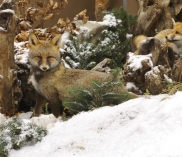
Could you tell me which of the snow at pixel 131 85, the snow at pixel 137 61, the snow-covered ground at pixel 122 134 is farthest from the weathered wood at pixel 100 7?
the snow-covered ground at pixel 122 134

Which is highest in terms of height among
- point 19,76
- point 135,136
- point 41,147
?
point 135,136

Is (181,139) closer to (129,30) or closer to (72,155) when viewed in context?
(72,155)

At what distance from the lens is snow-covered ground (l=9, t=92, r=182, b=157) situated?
2.29 m

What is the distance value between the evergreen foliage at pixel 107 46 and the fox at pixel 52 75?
1247 mm

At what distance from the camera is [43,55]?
14.5ft

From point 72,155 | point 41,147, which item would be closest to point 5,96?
point 41,147

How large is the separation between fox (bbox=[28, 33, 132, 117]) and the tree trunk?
0.28 m

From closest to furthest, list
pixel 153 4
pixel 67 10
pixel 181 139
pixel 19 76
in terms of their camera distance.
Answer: pixel 181 139 → pixel 19 76 → pixel 153 4 → pixel 67 10

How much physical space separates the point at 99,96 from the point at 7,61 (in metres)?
1.53

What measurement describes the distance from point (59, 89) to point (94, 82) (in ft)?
2.86

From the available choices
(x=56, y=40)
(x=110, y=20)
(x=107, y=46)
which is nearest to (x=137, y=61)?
(x=56, y=40)

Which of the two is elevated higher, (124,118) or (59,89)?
(124,118)

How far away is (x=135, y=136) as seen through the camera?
2461 millimetres

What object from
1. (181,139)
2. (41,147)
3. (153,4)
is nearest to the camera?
(181,139)
